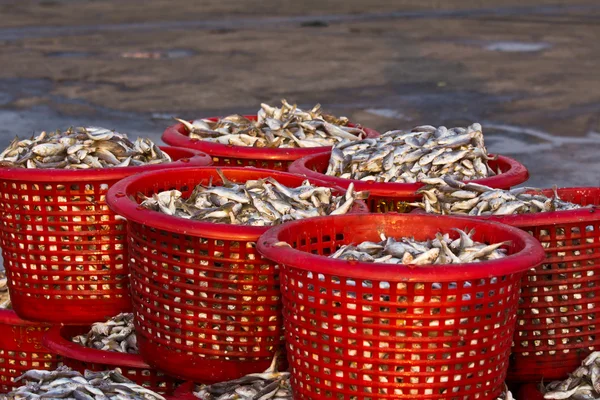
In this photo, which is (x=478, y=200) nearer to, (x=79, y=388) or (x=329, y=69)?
(x=79, y=388)

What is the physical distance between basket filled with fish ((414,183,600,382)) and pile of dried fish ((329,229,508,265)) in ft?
1.17

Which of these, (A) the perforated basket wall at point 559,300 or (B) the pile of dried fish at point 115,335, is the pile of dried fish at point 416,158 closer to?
(A) the perforated basket wall at point 559,300

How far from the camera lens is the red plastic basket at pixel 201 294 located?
3.70m

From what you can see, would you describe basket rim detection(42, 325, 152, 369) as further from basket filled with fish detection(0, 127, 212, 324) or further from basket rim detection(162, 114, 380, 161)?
basket rim detection(162, 114, 380, 161)

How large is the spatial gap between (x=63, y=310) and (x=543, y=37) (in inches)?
640

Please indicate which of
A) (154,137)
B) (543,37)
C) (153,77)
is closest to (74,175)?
(154,137)

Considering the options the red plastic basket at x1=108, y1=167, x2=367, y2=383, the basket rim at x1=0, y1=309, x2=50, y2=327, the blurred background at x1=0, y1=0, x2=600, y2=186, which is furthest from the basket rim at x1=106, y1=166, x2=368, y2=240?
the blurred background at x1=0, y1=0, x2=600, y2=186

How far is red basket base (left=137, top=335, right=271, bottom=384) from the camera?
3.88 m

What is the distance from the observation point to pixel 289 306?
3.37 metres

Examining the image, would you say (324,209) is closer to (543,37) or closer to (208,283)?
(208,283)

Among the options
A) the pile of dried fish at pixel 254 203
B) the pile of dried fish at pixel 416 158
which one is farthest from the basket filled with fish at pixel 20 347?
the pile of dried fish at pixel 416 158

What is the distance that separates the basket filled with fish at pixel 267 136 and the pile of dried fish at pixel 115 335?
1080mm

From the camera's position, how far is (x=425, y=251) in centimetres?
331

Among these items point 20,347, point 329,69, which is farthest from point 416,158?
point 329,69
